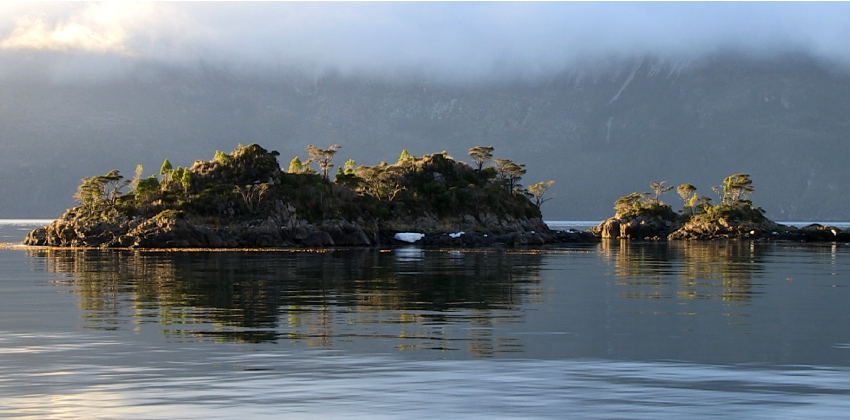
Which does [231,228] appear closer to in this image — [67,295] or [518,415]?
[67,295]

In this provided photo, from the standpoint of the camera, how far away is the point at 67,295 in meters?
46.1

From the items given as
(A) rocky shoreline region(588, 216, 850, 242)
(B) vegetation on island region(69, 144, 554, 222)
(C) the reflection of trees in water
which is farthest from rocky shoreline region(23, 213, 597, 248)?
(C) the reflection of trees in water

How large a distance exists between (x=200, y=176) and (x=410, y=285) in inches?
4280

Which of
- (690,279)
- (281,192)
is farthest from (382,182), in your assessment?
(690,279)

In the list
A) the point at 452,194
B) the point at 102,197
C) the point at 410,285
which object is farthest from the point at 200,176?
the point at 410,285

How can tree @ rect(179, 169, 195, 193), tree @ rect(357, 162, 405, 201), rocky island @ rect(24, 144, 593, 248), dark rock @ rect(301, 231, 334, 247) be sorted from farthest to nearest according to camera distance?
tree @ rect(357, 162, 405, 201), tree @ rect(179, 169, 195, 193), dark rock @ rect(301, 231, 334, 247), rocky island @ rect(24, 144, 593, 248)

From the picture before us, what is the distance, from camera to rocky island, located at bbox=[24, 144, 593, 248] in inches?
5202

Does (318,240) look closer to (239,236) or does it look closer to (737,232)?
(239,236)

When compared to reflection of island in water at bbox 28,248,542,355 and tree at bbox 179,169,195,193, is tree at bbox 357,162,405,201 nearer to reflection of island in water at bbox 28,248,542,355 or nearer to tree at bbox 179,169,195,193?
tree at bbox 179,169,195,193

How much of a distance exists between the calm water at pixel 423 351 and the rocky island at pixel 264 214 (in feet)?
262

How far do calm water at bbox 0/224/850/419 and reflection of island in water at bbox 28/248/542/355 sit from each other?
143 mm

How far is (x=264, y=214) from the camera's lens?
464 ft

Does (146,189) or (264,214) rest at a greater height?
(146,189)

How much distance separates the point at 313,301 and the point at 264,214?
101 metres
